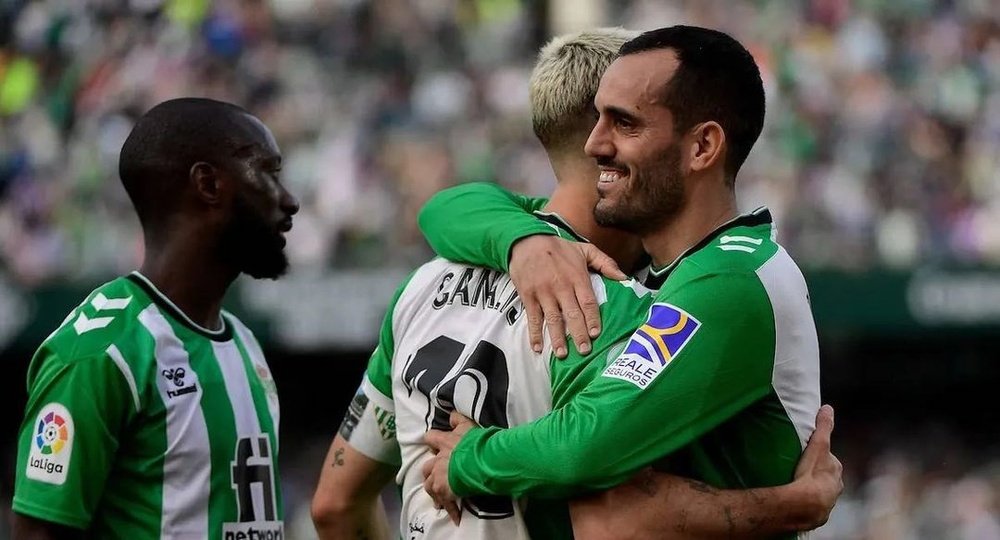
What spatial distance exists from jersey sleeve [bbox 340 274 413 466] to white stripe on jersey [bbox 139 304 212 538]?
0.39m

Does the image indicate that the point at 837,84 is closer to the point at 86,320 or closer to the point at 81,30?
the point at 81,30

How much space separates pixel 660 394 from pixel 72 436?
5.12 ft

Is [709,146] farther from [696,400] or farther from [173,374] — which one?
[173,374]

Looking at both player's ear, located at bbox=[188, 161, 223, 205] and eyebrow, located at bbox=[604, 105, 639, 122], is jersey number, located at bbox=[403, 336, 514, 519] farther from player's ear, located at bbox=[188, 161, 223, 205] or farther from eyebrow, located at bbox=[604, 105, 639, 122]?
player's ear, located at bbox=[188, 161, 223, 205]

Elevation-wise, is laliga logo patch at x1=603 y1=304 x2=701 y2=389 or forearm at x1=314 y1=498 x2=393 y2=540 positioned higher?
laliga logo patch at x1=603 y1=304 x2=701 y2=389

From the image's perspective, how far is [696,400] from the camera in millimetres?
3369

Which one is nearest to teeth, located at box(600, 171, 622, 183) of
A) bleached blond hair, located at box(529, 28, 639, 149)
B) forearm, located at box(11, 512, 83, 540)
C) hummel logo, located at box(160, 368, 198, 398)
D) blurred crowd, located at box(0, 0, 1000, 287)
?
bleached blond hair, located at box(529, 28, 639, 149)

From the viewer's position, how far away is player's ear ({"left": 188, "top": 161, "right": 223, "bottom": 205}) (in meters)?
4.45

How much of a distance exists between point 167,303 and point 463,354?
1.04m

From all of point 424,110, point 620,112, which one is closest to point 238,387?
point 620,112

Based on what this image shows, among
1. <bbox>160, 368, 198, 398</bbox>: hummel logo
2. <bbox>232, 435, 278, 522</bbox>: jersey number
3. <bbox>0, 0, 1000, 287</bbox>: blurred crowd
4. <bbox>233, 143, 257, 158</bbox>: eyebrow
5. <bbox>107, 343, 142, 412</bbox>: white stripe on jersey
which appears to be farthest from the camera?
<bbox>0, 0, 1000, 287</bbox>: blurred crowd

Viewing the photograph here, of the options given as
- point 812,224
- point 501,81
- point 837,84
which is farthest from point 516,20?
point 812,224

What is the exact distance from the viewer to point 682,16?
15.7 metres

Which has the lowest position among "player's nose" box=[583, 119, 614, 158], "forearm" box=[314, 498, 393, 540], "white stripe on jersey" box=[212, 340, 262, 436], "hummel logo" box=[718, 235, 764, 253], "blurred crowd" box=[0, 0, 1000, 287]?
"forearm" box=[314, 498, 393, 540]
